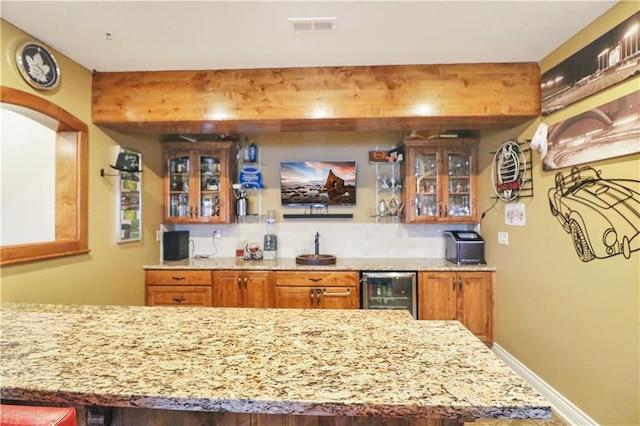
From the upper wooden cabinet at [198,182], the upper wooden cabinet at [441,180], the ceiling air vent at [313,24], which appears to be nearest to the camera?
the ceiling air vent at [313,24]

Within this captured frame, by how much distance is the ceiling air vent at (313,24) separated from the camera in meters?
1.96

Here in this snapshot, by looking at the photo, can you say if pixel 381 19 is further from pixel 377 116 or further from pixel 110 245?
pixel 110 245

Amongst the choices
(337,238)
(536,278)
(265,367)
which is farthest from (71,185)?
(536,278)

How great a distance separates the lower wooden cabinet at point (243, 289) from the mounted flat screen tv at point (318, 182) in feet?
3.23

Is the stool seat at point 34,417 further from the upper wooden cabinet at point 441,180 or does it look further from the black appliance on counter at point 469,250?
the black appliance on counter at point 469,250

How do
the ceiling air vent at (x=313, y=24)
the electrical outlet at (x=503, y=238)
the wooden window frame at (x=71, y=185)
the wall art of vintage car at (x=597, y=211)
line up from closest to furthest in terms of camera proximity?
the wall art of vintage car at (x=597, y=211) → the ceiling air vent at (x=313, y=24) → the wooden window frame at (x=71, y=185) → the electrical outlet at (x=503, y=238)

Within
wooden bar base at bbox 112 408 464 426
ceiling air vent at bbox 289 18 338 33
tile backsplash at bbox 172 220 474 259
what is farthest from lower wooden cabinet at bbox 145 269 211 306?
ceiling air vent at bbox 289 18 338 33

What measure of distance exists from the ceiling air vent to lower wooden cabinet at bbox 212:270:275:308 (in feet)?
7.23

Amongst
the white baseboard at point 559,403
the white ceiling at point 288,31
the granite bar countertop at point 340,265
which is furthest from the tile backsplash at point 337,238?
the white ceiling at point 288,31

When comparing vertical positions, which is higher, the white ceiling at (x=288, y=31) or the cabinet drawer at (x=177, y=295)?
the white ceiling at (x=288, y=31)

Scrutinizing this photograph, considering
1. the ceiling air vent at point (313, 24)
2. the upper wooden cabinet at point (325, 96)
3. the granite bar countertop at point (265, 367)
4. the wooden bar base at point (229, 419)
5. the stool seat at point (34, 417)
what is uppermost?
the ceiling air vent at point (313, 24)

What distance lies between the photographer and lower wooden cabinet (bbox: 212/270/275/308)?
10.6 feet

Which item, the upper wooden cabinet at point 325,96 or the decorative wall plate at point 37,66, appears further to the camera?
the upper wooden cabinet at point 325,96

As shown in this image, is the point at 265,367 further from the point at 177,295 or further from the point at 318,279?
the point at 177,295
